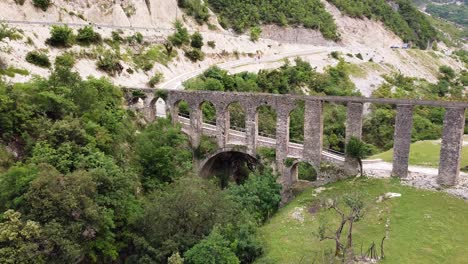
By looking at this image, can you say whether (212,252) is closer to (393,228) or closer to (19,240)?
(19,240)

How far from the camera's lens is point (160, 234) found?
940 inches

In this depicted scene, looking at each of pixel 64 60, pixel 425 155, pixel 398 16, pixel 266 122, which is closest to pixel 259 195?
pixel 425 155

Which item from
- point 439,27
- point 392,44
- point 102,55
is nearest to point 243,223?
point 102,55

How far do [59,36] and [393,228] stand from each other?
38444 millimetres

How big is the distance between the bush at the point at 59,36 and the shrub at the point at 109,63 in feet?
13.1

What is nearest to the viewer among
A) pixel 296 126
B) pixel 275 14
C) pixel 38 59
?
pixel 38 59

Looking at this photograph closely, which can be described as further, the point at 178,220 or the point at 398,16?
the point at 398,16

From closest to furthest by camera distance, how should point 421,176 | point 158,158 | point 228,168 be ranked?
1. point 421,176
2. point 158,158
3. point 228,168

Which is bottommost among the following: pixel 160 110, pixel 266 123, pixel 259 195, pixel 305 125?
pixel 259 195

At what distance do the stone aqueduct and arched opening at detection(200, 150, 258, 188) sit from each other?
7.65 ft

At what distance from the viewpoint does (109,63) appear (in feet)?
153

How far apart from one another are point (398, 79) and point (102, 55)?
187 feet

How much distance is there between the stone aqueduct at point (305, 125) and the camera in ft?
96.0

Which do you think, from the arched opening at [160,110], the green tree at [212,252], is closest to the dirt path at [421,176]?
the green tree at [212,252]
